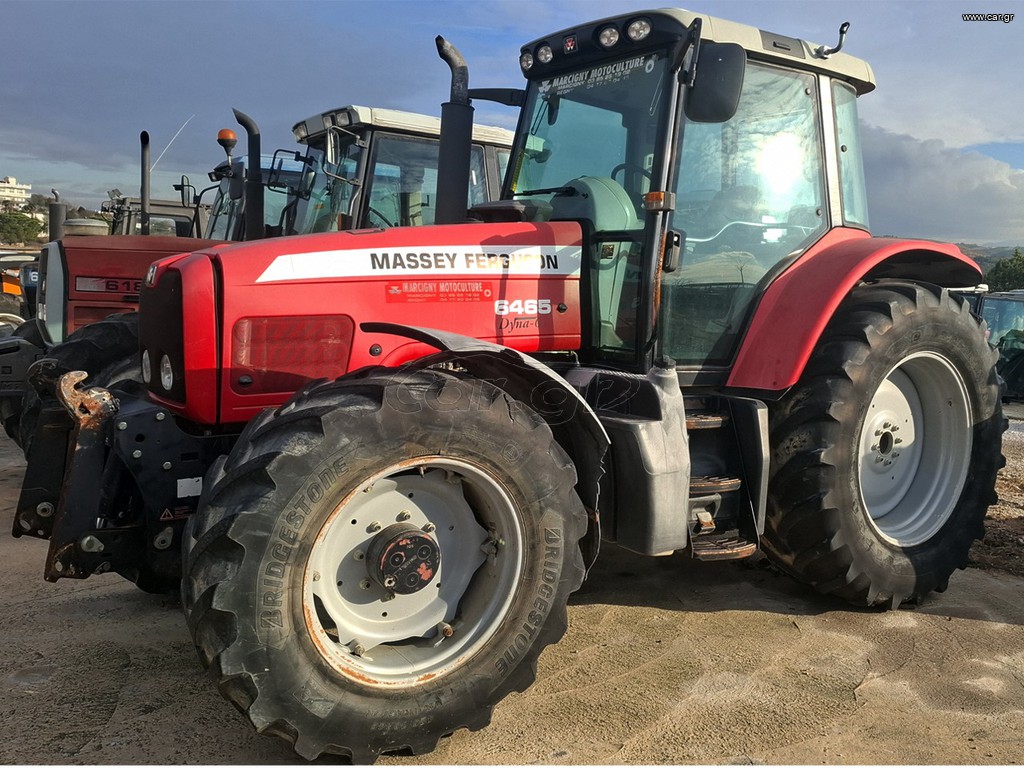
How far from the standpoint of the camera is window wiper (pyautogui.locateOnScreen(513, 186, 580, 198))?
12.8 feet

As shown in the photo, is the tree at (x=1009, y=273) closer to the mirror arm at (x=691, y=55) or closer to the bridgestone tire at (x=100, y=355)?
the mirror arm at (x=691, y=55)

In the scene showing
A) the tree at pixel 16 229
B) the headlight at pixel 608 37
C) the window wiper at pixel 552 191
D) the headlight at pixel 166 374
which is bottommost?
the headlight at pixel 166 374

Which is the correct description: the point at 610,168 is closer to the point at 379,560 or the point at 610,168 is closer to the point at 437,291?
the point at 437,291

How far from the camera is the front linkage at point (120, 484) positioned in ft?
9.63

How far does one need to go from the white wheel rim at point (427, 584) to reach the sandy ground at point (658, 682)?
32 centimetres

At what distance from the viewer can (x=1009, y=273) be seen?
3098 cm

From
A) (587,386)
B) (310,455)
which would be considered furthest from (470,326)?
(310,455)

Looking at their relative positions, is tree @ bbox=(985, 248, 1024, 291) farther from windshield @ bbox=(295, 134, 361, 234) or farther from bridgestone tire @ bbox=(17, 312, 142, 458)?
bridgestone tire @ bbox=(17, 312, 142, 458)

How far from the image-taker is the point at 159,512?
302 centimetres

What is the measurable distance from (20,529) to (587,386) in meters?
2.28

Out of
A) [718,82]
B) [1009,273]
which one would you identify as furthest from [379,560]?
[1009,273]

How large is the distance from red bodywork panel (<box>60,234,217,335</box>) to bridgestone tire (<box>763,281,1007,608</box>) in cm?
478

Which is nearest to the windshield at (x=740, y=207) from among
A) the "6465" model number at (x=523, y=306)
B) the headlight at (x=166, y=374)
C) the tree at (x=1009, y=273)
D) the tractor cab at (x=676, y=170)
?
the tractor cab at (x=676, y=170)

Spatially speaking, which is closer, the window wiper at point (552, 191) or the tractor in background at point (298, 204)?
the window wiper at point (552, 191)
